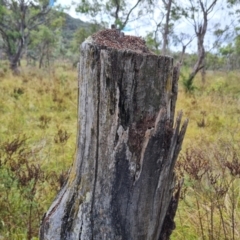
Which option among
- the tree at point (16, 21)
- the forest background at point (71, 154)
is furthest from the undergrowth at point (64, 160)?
the tree at point (16, 21)

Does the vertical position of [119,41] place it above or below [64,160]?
above

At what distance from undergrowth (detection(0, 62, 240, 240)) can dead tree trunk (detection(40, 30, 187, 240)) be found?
538 mm

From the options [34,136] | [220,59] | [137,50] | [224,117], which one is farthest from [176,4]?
[137,50]

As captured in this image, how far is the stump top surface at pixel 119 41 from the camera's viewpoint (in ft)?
3.35

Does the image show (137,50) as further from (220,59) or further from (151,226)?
(220,59)

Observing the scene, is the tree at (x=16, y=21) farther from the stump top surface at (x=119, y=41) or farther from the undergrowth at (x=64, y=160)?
the stump top surface at (x=119, y=41)

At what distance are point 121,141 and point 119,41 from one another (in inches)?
12.8

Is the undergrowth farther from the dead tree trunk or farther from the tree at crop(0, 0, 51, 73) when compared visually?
the tree at crop(0, 0, 51, 73)

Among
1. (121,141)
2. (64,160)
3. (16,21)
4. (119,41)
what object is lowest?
(64,160)

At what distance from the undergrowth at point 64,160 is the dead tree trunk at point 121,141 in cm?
54

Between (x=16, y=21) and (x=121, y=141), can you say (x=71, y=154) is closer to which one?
(x=121, y=141)

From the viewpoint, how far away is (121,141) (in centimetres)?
102

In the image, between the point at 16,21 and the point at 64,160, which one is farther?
the point at 16,21

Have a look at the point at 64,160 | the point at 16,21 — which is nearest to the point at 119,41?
the point at 64,160
